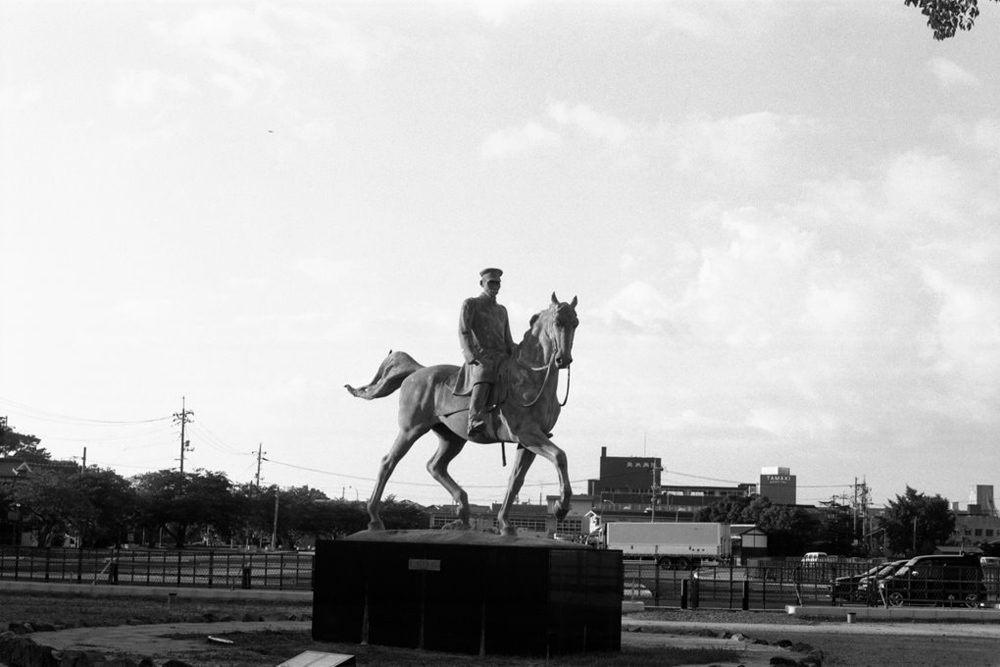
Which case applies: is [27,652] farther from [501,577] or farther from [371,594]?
[501,577]

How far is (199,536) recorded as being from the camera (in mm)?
113625

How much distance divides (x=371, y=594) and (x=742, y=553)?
70.2 metres

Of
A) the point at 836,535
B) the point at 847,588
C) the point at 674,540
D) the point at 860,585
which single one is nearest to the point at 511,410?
the point at 860,585

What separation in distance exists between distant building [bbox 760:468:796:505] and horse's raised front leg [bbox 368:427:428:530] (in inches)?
5268

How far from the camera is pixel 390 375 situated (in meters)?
16.6

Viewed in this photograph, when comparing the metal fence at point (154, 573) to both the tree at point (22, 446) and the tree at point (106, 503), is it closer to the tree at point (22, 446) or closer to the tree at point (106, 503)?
the tree at point (106, 503)

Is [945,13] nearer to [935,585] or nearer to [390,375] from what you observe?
[390,375]

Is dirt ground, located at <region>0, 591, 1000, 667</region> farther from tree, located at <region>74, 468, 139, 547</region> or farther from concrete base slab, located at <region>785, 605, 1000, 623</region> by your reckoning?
tree, located at <region>74, 468, 139, 547</region>

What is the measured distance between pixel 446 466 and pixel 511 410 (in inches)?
80.0

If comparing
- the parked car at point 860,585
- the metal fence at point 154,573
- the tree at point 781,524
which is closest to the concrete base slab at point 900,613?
the parked car at point 860,585

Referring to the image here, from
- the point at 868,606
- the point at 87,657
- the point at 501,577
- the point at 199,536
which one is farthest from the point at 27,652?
the point at 199,536

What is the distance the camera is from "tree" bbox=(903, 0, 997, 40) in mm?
11383

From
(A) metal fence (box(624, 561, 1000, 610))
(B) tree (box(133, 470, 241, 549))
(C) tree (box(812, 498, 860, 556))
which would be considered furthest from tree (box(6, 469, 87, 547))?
(C) tree (box(812, 498, 860, 556))

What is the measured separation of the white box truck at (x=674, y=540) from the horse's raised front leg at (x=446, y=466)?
54.1m
